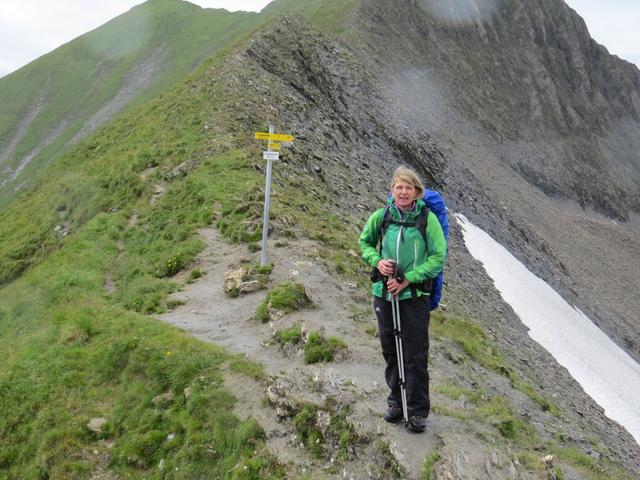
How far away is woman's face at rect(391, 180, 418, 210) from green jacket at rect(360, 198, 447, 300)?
0.09 metres

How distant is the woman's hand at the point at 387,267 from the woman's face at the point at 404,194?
0.74 meters

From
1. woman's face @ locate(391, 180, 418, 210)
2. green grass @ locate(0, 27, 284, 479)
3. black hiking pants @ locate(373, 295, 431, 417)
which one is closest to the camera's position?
woman's face @ locate(391, 180, 418, 210)

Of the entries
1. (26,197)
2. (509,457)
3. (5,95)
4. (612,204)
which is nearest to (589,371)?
(509,457)

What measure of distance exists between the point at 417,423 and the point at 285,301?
17.1 feet

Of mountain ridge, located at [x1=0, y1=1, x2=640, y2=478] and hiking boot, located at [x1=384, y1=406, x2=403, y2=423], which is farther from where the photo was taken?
mountain ridge, located at [x1=0, y1=1, x2=640, y2=478]

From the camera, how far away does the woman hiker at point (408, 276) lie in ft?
22.3

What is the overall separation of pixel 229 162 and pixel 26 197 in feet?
53.3

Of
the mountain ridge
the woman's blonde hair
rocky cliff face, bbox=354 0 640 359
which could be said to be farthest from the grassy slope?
the woman's blonde hair

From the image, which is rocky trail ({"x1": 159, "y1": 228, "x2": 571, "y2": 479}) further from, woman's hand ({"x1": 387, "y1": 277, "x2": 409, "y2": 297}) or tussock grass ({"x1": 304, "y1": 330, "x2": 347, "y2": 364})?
woman's hand ({"x1": 387, "y1": 277, "x2": 409, "y2": 297})

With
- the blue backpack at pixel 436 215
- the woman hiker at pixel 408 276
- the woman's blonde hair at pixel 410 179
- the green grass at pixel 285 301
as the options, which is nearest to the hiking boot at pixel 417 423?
the woman hiker at pixel 408 276

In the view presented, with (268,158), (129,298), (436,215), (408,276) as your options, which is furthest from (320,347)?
(129,298)

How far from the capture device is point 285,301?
11.6m

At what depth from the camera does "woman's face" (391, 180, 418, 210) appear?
682cm

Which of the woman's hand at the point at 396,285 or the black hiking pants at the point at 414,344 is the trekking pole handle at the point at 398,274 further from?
the black hiking pants at the point at 414,344
